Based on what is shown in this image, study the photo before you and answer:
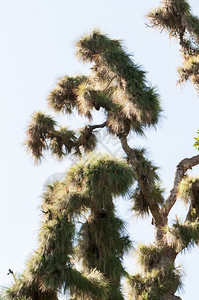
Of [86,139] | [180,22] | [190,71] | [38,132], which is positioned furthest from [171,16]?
[38,132]

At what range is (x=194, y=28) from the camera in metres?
7.91

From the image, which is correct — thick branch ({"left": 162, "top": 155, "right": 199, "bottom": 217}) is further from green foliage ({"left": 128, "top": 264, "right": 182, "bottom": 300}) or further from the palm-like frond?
the palm-like frond

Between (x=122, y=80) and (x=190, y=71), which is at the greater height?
(x=190, y=71)

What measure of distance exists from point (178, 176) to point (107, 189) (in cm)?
171

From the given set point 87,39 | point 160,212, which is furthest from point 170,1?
point 160,212

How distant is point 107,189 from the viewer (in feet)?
17.7

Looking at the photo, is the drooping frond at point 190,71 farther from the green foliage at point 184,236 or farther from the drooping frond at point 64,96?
the green foliage at point 184,236

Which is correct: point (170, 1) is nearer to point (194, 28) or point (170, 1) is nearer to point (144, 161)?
point (194, 28)

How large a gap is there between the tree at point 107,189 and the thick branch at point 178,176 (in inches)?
0.5

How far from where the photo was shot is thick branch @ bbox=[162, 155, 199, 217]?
21.6 feet

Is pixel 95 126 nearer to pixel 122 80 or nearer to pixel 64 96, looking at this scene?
pixel 64 96

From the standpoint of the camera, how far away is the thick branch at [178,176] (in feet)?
21.6

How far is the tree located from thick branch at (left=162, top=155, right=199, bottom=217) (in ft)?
0.04

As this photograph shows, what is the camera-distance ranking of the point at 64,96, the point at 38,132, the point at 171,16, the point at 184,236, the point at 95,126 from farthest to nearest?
the point at 171,16, the point at 64,96, the point at 95,126, the point at 38,132, the point at 184,236
